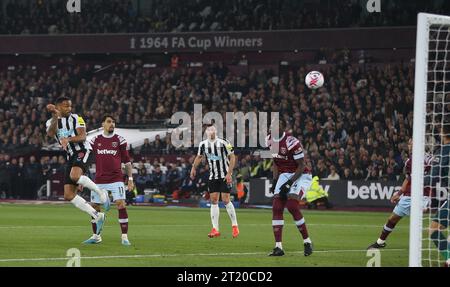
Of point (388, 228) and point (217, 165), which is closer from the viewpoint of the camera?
point (388, 228)

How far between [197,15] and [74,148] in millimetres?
26606

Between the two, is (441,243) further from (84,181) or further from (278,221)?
(84,181)

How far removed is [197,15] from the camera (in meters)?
42.4

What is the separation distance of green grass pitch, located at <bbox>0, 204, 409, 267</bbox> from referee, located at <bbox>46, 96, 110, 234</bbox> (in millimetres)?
759

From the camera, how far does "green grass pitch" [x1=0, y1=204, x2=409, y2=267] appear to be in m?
13.8

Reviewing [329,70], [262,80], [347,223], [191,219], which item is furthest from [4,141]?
[347,223]

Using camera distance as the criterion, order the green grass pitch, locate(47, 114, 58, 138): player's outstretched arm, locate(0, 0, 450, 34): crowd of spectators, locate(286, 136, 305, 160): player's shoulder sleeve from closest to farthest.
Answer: the green grass pitch < locate(286, 136, 305, 160): player's shoulder sleeve < locate(47, 114, 58, 138): player's outstretched arm < locate(0, 0, 450, 34): crowd of spectators

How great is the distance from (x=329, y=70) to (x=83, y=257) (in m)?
27.0

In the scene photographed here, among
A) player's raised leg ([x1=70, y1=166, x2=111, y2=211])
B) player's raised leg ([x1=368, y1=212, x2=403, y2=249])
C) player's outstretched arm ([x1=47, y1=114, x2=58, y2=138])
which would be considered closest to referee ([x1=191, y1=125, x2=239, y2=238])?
player's raised leg ([x1=70, y1=166, x2=111, y2=211])

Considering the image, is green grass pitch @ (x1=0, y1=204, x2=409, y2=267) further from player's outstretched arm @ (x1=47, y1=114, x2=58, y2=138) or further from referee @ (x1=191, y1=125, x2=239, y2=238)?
player's outstretched arm @ (x1=47, y1=114, x2=58, y2=138)

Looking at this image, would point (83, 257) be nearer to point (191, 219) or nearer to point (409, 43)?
point (191, 219)

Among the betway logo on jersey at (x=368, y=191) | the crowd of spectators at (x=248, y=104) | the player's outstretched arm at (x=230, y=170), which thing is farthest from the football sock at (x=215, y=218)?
the betway logo on jersey at (x=368, y=191)

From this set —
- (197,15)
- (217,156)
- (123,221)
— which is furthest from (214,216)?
(197,15)
